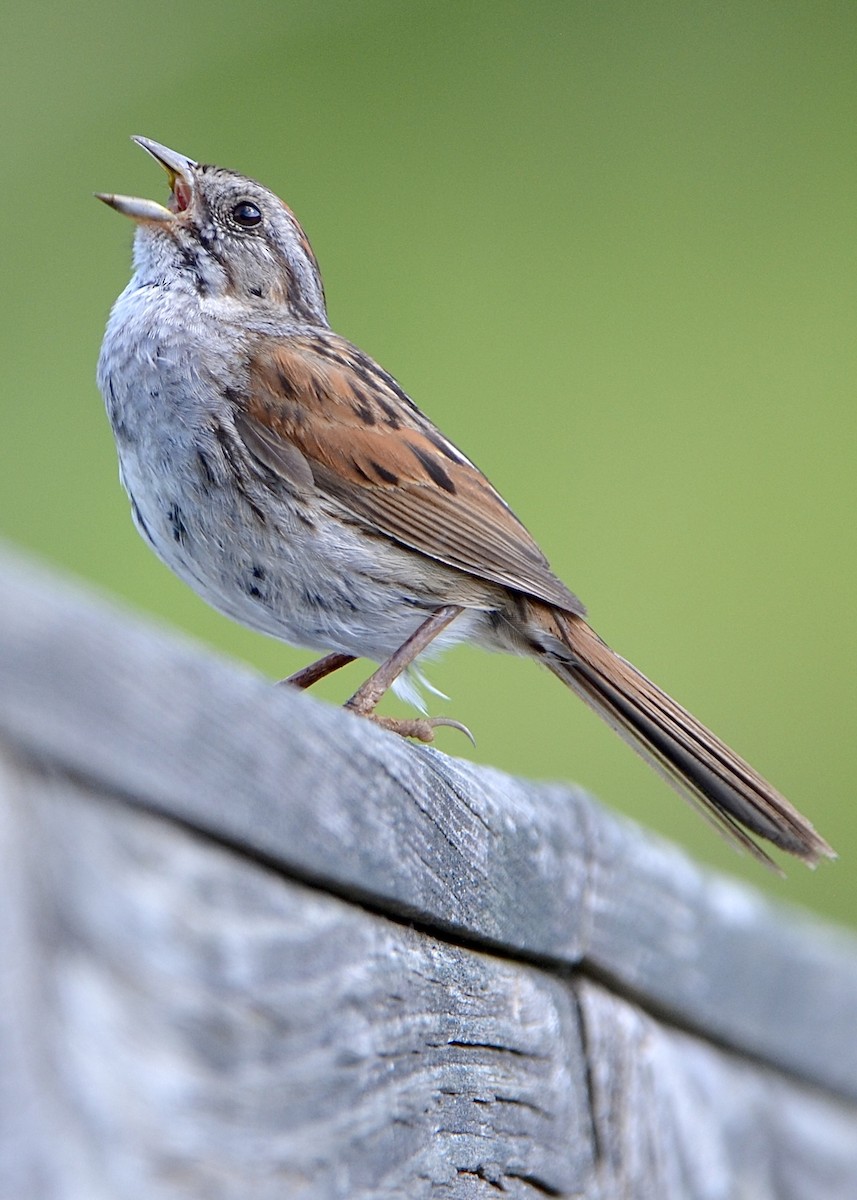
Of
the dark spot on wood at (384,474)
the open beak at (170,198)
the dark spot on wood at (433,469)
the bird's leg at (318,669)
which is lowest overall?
the bird's leg at (318,669)

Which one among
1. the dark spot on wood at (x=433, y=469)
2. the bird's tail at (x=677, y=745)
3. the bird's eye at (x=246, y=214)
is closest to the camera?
the bird's tail at (x=677, y=745)

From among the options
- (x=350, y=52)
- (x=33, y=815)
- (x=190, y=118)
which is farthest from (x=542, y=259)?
(x=33, y=815)

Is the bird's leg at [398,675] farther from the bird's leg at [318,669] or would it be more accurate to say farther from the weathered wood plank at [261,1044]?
the weathered wood plank at [261,1044]

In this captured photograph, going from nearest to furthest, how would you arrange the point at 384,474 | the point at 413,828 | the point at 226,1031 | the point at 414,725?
the point at 226,1031
the point at 413,828
the point at 414,725
the point at 384,474

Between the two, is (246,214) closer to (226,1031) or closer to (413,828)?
(413,828)

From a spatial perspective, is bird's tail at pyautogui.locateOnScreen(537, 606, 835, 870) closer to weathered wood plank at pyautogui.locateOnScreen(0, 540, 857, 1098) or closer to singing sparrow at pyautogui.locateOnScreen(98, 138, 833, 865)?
singing sparrow at pyautogui.locateOnScreen(98, 138, 833, 865)

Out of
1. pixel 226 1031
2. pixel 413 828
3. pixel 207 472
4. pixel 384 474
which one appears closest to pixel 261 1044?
pixel 226 1031

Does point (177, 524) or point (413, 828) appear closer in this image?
point (413, 828)

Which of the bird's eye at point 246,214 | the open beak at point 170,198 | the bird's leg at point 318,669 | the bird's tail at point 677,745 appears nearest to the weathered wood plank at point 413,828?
the bird's tail at point 677,745
